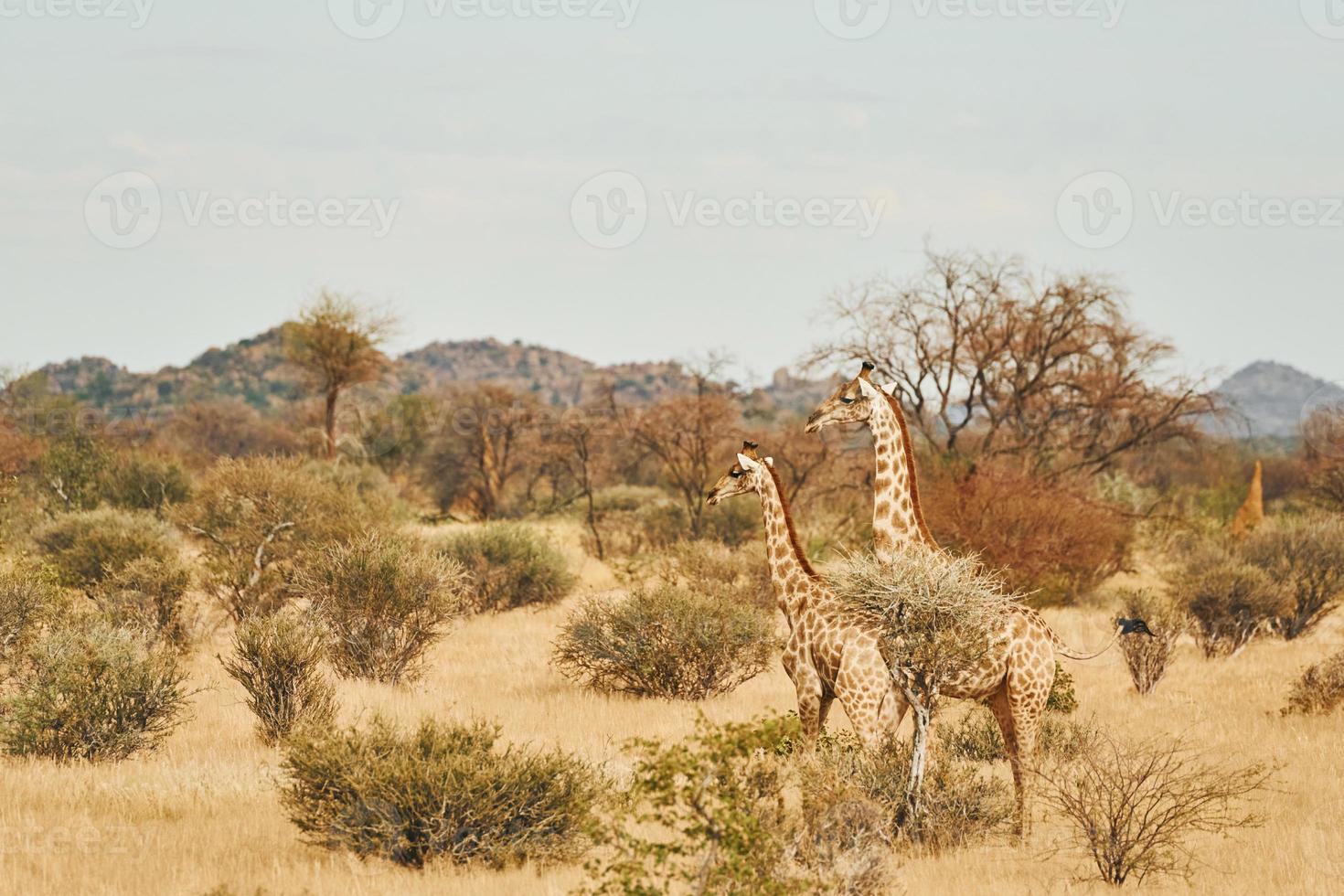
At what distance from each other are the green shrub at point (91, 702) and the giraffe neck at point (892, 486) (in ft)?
19.9

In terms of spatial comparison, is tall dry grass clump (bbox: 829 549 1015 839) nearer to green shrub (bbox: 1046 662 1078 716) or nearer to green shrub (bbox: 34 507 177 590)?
green shrub (bbox: 1046 662 1078 716)

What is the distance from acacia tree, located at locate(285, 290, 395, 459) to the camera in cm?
3672

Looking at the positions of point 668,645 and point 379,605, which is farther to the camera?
point 379,605

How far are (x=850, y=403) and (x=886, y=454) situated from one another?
19.4 inches

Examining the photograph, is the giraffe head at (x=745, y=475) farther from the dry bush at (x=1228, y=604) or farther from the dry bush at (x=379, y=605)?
the dry bush at (x=1228, y=604)

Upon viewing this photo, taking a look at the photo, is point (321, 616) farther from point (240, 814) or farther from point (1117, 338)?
point (1117, 338)

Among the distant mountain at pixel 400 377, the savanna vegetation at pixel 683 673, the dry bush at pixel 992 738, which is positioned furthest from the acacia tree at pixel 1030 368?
the distant mountain at pixel 400 377

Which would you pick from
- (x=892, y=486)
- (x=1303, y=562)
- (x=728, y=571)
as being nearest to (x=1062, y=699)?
(x=892, y=486)

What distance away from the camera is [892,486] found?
32.6 feet

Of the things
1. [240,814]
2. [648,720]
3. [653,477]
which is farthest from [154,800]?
[653,477]

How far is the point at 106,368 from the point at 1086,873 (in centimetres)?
15552

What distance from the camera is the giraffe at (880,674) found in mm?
8703

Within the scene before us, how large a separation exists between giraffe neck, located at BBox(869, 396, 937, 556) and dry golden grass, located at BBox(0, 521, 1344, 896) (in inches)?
78.3

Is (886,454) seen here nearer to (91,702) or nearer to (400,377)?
(91,702)
